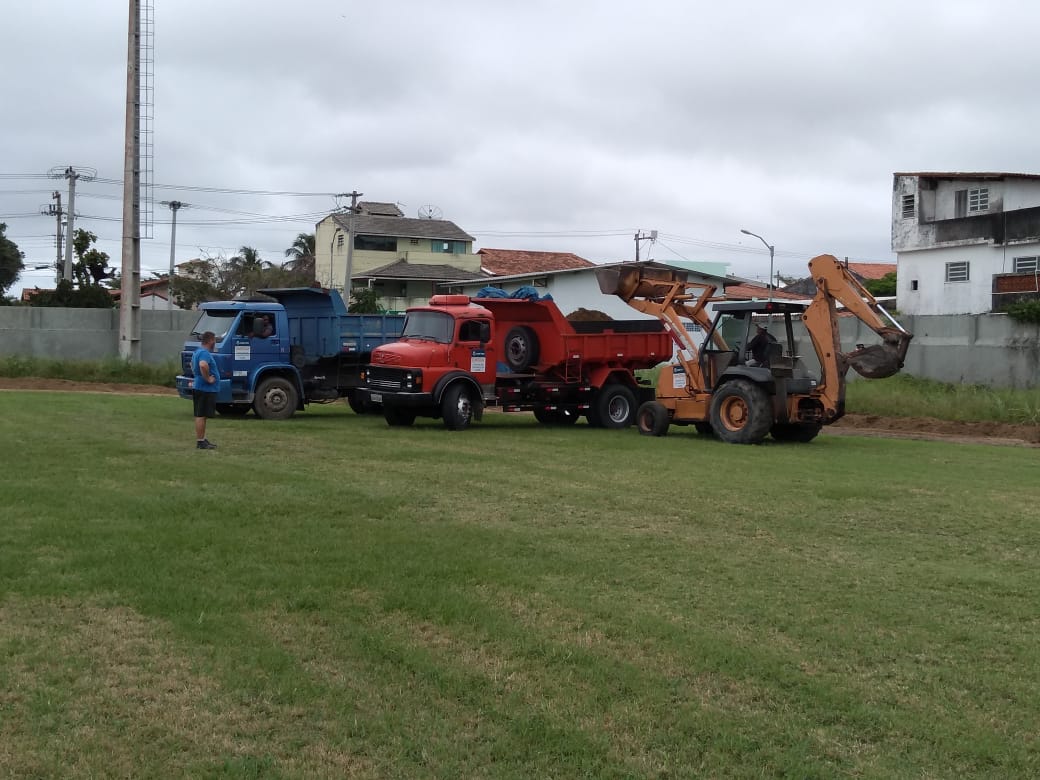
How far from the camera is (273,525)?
9.81 metres

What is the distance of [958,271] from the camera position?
46.9 meters

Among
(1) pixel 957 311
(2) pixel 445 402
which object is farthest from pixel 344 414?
(1) pixel 957 311

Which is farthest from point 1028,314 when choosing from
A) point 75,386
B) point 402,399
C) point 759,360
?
point 75,386

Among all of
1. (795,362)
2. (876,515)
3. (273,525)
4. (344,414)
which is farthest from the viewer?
(344,414)

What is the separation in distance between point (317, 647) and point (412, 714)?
3.85ft

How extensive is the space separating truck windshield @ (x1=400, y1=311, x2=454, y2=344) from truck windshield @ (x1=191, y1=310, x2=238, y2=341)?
11.8ft

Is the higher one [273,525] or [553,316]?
[553,316]

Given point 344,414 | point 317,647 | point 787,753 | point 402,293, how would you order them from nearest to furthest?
point 787,753, point 317,647, point 344,414, point 402,293

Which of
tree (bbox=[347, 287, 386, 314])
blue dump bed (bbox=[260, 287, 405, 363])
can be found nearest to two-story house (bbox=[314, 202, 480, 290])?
tree (bbox=[347, 287, 386, 314])

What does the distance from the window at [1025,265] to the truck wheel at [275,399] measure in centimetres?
3297

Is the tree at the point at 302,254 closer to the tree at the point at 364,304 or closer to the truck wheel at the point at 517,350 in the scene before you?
the tree at the point at 364,304

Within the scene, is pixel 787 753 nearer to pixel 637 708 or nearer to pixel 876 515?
pixel 637 708

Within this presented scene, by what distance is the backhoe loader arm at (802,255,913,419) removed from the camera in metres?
18.3

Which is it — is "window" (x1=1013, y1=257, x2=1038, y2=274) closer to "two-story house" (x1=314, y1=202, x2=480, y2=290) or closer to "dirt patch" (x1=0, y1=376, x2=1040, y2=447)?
"dirt patch" (x1=0, y1=376, x2=1040, y2=447)
